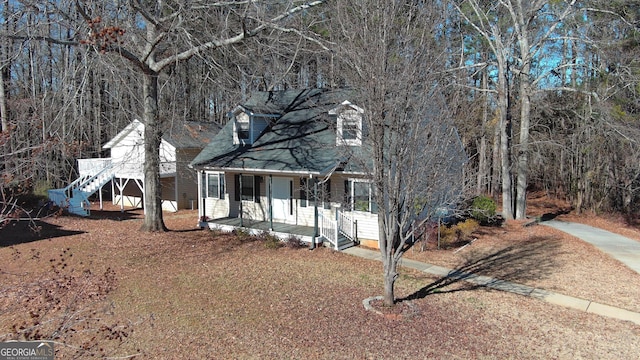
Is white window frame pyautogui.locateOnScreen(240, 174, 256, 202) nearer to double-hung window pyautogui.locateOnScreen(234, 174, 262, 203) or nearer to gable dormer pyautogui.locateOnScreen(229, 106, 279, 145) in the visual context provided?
double-hung window pyautogui.locateOnScreen(234, 174, 262, 203)

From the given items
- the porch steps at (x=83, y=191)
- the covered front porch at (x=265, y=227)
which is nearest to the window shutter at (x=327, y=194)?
the covered front porch at (x=265, y=227)

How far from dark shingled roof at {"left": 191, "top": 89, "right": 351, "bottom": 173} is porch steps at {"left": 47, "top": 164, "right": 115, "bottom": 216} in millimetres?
7667

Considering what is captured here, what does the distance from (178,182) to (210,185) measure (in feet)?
16.6

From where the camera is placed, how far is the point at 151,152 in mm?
16188

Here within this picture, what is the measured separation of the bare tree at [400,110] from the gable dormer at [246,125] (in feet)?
32.6

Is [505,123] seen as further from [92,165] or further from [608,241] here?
[92,165]

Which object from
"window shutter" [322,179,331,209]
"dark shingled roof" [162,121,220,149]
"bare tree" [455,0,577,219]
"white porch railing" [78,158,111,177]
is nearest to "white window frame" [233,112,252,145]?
"window shutter" [322,179,331,209]

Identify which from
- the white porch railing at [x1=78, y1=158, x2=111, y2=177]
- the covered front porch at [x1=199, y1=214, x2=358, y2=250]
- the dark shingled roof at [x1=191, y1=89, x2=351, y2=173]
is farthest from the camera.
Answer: the white porch railing at [x1=78, y1=158, x2=111, y2=177]

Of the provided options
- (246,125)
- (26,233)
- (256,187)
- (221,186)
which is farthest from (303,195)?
(26,233)

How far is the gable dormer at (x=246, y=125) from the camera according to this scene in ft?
58.7

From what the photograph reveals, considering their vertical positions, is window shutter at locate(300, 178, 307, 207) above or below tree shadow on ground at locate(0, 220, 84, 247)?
above

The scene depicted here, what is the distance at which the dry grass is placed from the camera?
7184 millimetres

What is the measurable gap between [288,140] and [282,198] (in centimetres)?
237

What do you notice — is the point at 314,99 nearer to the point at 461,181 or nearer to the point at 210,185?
the point at 210,185
